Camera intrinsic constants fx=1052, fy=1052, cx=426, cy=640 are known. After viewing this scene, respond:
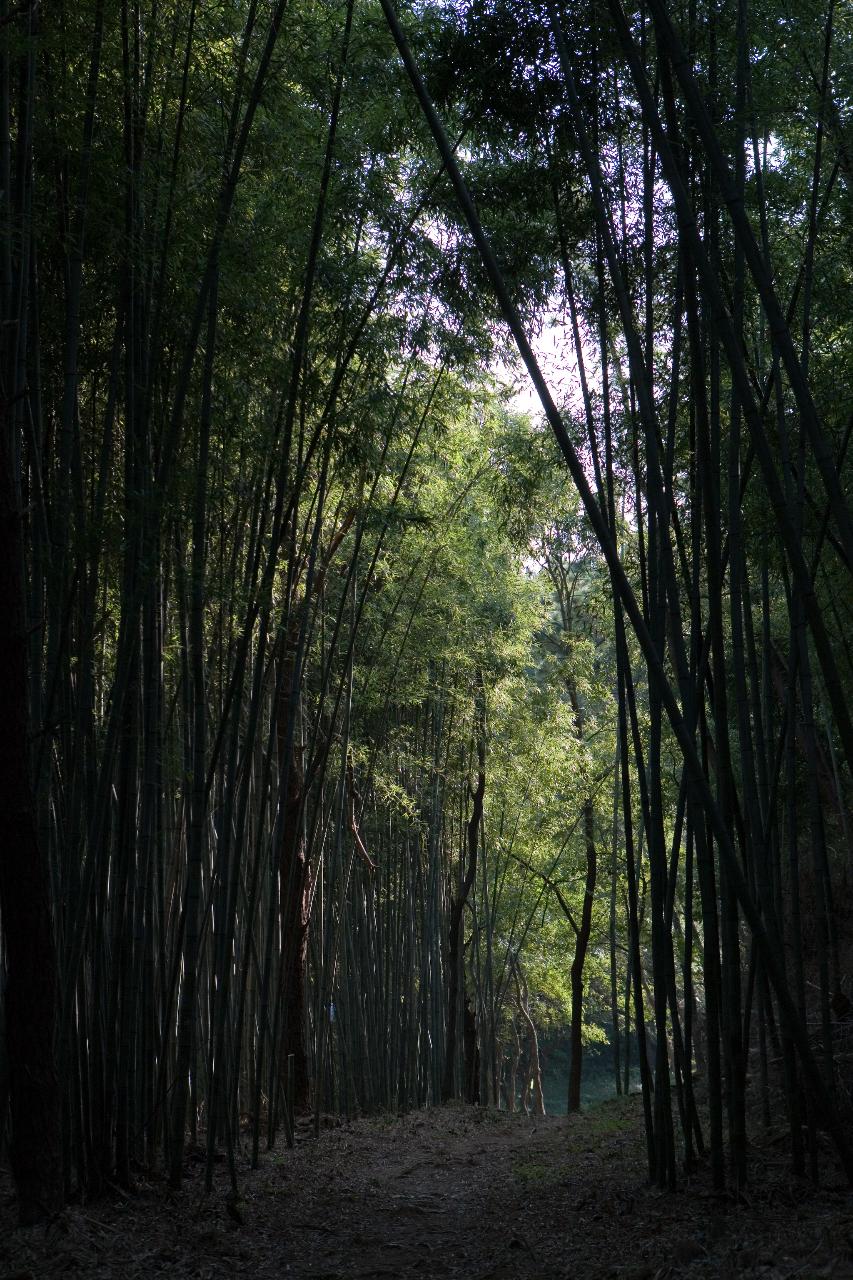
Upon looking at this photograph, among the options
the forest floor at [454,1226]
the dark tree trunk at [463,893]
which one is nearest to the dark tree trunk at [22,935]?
the forest floor at [454,1226]

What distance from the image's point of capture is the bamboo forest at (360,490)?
2.80 meters

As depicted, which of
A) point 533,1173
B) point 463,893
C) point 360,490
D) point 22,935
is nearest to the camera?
point 22,935

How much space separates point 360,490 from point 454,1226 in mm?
3446

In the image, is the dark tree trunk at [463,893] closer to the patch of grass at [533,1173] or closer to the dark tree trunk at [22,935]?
the patch of grass at [533,1173]

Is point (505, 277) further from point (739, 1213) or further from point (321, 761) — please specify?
point (739, 1213)

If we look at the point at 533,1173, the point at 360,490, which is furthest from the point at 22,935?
the point at 360,490

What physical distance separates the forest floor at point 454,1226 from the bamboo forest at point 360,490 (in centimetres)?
2

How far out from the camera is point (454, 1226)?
3697 mm

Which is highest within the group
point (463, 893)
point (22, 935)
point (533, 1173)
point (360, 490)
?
point (360, 490)

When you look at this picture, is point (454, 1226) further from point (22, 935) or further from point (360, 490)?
point (360, 490)

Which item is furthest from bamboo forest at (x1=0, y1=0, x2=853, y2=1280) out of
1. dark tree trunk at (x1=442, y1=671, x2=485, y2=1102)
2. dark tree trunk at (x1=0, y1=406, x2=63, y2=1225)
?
dark tree trunk at (x1=442, y1=671, x2=485, y2=1102)

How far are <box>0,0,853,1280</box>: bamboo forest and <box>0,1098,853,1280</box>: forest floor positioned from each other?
0.07 feet

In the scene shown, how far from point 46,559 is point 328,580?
392 cm

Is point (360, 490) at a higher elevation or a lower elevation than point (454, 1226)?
higher
